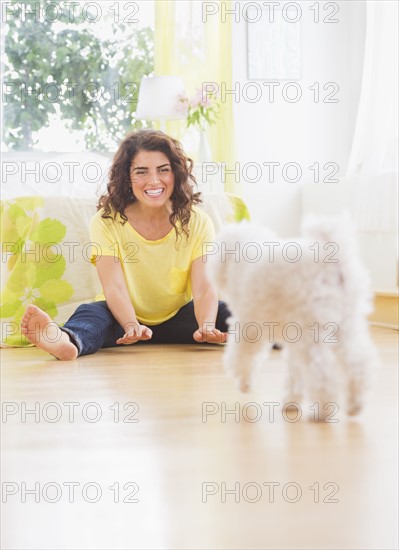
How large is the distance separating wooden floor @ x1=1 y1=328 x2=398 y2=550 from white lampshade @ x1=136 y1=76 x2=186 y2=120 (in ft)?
7.71

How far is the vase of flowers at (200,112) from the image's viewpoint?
3852 mm

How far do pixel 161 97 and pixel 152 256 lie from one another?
1.78 meters

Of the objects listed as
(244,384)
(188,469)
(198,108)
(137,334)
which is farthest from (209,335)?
(198,108)

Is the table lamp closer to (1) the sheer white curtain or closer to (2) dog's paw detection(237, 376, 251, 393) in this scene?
(1) the sheer white curtain

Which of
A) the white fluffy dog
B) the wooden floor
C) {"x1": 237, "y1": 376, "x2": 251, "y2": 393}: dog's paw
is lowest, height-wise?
the wooden floor

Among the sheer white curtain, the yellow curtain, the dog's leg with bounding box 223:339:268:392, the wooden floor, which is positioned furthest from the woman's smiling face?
the yellow curtain

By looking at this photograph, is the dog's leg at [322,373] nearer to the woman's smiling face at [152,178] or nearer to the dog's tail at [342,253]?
the dog's tail at [342,253]

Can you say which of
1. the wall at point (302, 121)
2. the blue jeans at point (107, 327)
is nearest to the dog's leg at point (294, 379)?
the blue jeans at point (107, 327)

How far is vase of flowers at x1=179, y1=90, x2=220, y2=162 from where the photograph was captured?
3.85 meters

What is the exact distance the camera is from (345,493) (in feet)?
2.95

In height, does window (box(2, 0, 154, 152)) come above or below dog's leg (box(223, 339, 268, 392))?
above

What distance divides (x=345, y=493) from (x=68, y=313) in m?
1.71

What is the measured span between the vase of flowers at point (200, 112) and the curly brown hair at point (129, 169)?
1703mm

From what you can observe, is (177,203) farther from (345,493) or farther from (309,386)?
(345,493)
